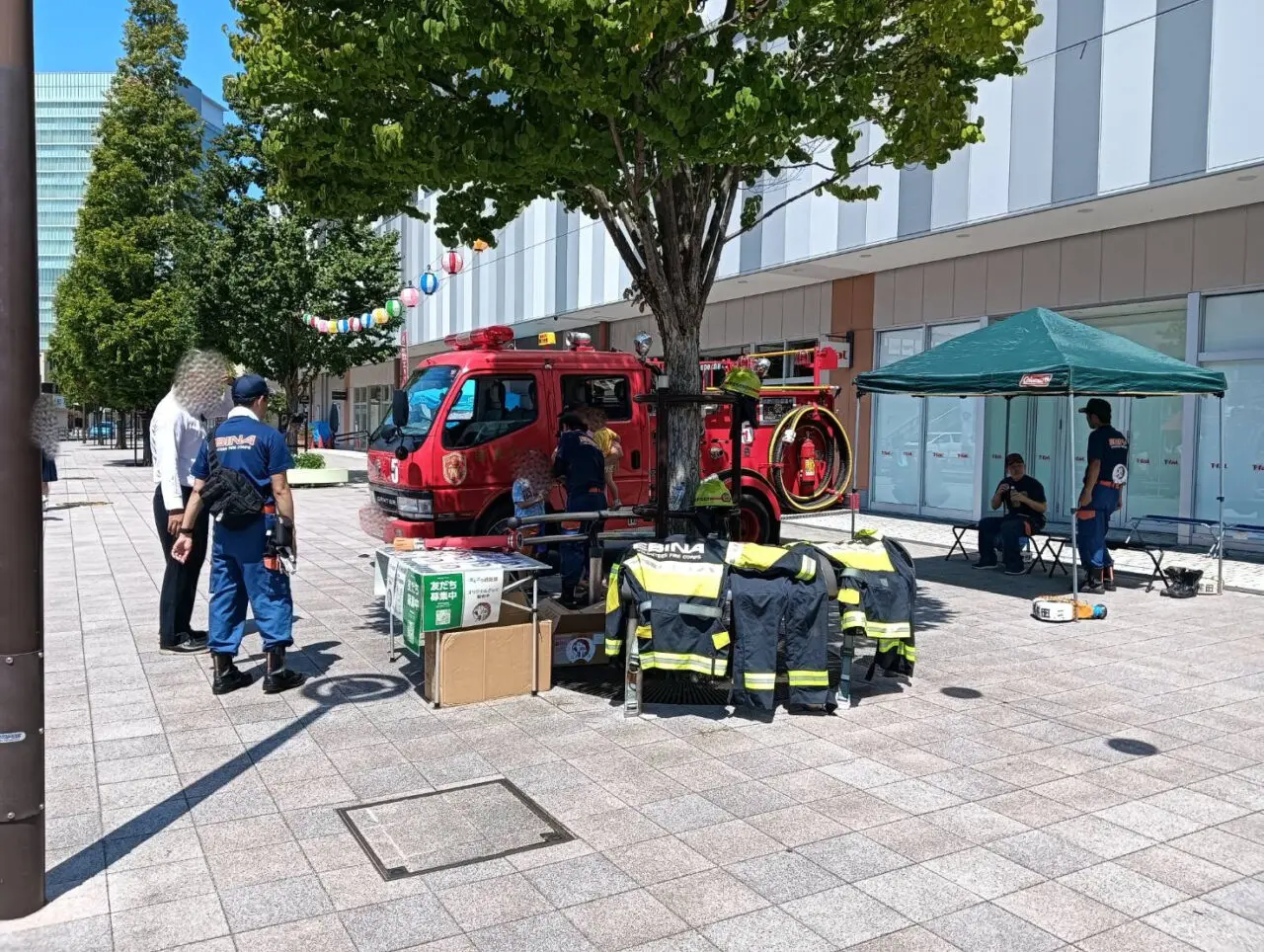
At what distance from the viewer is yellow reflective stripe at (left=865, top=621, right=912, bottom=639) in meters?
5.69

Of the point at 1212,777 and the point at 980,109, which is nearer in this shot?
the point at 1212,777

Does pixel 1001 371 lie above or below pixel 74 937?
above

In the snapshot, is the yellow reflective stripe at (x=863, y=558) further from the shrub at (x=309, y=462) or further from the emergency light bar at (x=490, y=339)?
the shrub at (x=309, y=462)

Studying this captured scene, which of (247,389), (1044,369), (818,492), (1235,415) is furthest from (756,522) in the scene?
(1235,415)

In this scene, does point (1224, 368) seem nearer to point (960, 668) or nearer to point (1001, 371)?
point (1001, 371)

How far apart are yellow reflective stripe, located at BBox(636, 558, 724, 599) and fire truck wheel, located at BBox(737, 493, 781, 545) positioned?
196 inches

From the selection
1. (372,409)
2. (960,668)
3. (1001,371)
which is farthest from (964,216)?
(372,409)

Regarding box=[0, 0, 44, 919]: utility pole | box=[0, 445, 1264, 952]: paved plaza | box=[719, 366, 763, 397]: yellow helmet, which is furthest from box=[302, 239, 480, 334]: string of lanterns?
box=[0, 0, 44, 919]: utility pole

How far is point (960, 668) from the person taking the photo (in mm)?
6723

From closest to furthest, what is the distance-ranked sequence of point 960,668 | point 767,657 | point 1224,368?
point 767,657, point 960,668, point 1224,368

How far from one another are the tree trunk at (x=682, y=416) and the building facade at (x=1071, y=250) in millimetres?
3620

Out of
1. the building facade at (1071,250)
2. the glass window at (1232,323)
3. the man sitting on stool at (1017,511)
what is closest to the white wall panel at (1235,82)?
the building facade at (1071,250)

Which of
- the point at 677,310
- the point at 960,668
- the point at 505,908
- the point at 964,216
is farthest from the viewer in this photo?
the point at 964,216

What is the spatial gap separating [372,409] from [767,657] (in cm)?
4329
